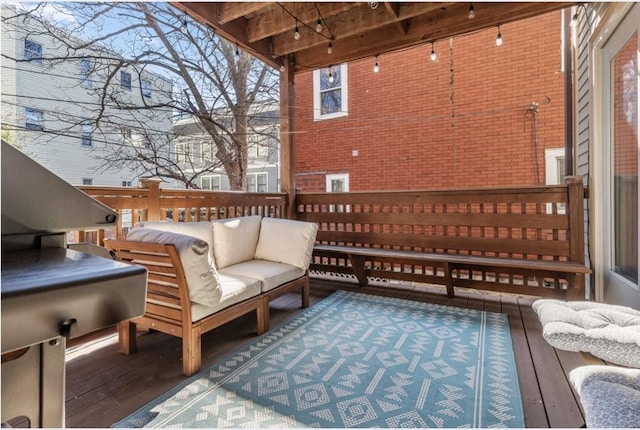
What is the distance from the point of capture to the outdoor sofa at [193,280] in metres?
1.85

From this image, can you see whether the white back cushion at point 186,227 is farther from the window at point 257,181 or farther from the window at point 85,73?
the window at point 257,181

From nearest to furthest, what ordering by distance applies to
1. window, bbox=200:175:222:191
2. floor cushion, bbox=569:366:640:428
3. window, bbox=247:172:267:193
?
floor cushion, bbox=569:366:640:428, window, bbox=200:175:222:191, window, bbox=247:172:267:193

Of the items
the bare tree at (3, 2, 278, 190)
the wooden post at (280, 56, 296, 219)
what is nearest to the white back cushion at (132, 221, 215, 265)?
the wooden post at (280, 56, 296, 219)

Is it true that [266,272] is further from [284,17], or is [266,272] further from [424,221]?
[284,17]

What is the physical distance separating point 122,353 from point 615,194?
391cm

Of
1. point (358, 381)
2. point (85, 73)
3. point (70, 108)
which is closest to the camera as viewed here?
point (358, 381)

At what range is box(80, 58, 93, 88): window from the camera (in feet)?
12.3

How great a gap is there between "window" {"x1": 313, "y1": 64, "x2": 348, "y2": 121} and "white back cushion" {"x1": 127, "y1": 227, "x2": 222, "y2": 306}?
16.5 ft

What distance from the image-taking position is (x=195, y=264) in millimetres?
1849

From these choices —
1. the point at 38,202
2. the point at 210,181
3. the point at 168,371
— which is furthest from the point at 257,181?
the point at 38,202

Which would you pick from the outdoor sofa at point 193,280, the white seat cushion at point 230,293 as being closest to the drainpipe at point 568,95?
the outdoor sofa at point 193,280

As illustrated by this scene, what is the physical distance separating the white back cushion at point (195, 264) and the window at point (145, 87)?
10.7 feet

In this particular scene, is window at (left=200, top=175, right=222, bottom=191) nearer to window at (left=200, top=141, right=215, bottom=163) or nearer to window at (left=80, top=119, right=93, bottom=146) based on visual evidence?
window at (left=200, top=141, right=215, bottom=163)

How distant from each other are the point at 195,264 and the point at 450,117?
197 inches
